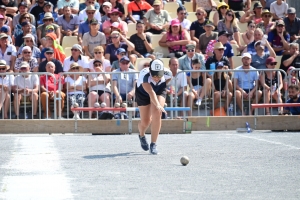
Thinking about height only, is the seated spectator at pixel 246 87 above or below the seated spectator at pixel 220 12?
below

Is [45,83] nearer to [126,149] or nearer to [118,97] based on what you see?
[118,97]

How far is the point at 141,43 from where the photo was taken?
826 inches

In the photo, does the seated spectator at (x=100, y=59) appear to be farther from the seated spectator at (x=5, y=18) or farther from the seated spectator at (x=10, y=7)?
the seated spectator at (x=10, y=7)

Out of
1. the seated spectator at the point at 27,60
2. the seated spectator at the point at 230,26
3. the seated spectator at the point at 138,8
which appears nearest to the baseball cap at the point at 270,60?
the seated spectator at the point at 230,26

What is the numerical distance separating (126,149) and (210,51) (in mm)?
7181

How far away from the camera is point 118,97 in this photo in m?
18.4

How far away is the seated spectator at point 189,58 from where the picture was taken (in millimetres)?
19641

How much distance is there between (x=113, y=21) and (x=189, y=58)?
267 cm

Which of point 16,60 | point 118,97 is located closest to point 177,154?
point 118,97

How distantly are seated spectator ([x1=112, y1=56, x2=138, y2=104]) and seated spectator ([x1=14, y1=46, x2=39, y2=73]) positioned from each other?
2173 mm

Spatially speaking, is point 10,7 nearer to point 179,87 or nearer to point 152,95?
point 179,87

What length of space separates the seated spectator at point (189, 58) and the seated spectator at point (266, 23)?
3258mm

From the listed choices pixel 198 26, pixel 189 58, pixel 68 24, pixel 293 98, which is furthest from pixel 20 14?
pixel 293 98

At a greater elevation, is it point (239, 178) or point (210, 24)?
point (210, 24)
